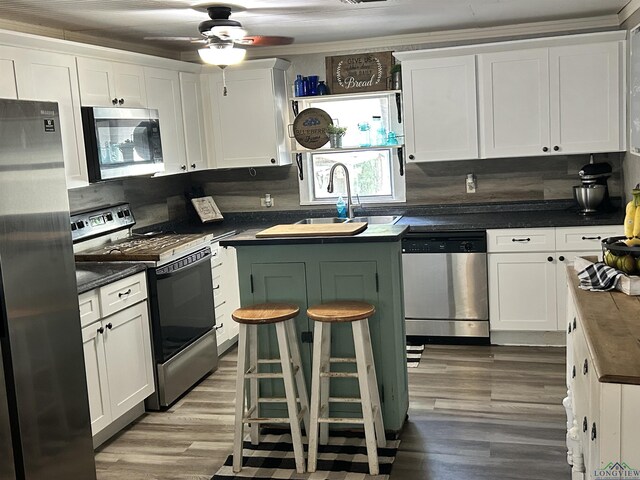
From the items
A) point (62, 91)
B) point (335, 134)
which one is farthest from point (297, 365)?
point (335, 134)

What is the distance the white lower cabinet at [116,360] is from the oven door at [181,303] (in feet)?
0.23

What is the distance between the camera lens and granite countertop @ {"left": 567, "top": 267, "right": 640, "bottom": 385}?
6.10 feet

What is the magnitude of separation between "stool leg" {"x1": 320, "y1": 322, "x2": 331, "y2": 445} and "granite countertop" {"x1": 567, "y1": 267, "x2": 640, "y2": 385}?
112 centimetres

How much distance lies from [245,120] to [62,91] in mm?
1821

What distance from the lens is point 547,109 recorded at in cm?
493

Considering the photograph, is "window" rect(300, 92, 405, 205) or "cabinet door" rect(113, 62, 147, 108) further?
"window" rect(300, 92, 405, 205)

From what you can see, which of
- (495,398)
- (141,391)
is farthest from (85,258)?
(495,398)

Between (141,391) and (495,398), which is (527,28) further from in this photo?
(141,391)

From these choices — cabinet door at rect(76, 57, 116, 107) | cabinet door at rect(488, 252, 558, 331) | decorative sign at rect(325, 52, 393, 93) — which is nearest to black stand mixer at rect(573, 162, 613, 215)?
cabinet door at rect(488, 252, 558, 331)

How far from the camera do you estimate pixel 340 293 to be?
11.6 feet

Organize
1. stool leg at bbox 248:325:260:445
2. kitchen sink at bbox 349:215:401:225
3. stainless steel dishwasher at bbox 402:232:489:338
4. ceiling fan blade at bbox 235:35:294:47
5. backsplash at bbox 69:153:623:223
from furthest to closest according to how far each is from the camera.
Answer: kitchen sink at bbox 349:215:401:225 → backsplash at bbox 69:153:623:223 → ceiling fan blade at bbox 235:35:294:47 → stainless steel dishwasher at bbox 402:232:489:338 → stool leg at bbox 248:325:260:445

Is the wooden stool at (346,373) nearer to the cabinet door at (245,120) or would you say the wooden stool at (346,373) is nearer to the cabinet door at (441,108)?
the cabinet door at (441,108)

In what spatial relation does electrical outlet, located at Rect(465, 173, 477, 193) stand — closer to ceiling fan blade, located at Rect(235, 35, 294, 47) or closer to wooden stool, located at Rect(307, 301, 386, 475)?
ceiling fan blade, located at Rect(235, 35, 294, 47)

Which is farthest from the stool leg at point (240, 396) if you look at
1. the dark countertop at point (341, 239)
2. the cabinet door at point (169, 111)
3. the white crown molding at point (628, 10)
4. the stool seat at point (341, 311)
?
the white crown molding at point (628, 10)
